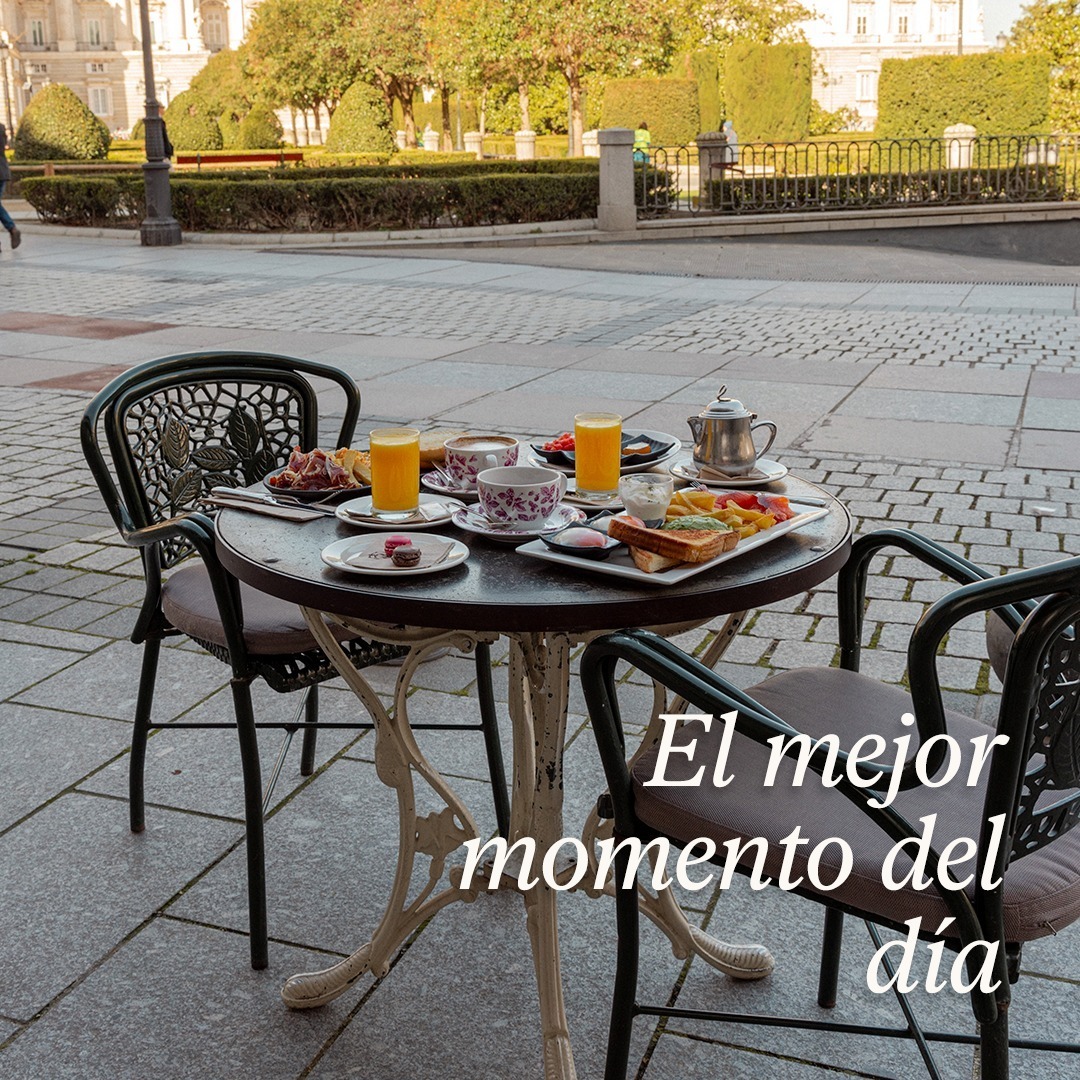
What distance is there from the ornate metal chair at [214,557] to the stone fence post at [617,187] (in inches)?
643

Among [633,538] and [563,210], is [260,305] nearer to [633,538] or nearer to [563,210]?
[563,210]

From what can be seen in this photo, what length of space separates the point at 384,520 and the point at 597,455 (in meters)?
0.44

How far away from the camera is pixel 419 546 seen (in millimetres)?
2232

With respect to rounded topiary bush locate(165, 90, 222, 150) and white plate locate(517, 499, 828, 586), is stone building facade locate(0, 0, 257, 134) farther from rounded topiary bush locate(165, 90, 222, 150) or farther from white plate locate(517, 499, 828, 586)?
white plate locate(517, 499, 828, 586)

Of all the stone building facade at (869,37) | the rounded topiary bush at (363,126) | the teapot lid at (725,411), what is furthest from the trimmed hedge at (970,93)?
the stone building facade at (869,37)

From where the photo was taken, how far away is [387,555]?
2.20 meters

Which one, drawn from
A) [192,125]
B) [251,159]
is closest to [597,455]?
[251,159]

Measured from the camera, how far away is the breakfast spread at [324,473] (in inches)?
103

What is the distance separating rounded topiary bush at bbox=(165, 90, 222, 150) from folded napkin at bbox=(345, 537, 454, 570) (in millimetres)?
42179

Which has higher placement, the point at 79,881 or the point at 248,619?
the point at 248,619

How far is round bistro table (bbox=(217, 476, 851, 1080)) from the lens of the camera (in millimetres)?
2021

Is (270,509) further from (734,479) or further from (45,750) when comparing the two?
(45,750)

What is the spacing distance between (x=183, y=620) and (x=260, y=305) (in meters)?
9.67

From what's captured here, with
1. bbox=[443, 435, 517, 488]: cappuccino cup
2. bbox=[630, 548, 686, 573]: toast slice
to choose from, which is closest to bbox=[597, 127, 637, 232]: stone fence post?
bbox=[443, 435, 517, 488]: cappuccino cup
